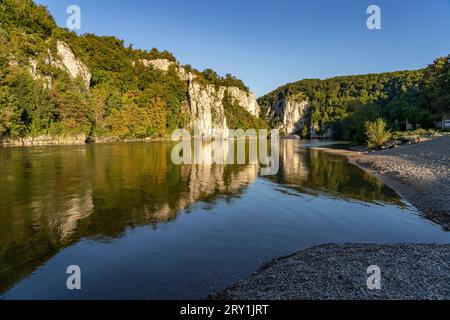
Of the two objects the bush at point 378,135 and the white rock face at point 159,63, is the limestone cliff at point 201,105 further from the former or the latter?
the bush at point 378,135

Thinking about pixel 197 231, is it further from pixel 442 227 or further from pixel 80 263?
pixel 442 227

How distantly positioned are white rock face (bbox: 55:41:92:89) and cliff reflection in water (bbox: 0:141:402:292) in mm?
77934

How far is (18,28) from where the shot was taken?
93312mm

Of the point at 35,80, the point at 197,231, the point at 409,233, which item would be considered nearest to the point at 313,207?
the point at 409,233

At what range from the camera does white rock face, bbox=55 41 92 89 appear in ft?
338

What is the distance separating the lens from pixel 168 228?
15391 millimetres

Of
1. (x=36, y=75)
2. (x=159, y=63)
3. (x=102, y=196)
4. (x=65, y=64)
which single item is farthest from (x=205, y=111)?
(x=102, y=196)

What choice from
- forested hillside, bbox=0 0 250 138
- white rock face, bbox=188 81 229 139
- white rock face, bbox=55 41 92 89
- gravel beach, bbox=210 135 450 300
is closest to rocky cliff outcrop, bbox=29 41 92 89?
white rock face, bbox=55 41 92 89

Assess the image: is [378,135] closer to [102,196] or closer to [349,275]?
[102,196]

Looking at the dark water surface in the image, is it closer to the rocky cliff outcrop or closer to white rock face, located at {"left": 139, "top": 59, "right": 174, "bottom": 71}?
the rocky cliff outcrop

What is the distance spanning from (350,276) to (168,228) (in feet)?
29.3

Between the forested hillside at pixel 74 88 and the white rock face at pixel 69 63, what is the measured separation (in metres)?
2.21

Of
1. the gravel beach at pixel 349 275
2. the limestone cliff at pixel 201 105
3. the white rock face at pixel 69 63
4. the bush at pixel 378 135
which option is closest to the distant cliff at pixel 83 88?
the white rock face at pixel 69 63

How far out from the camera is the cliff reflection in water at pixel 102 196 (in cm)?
1318
